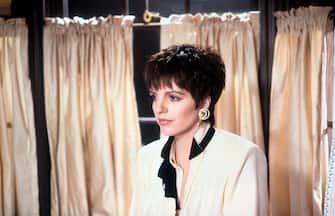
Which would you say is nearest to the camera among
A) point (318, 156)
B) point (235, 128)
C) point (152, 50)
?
point (318, 156)

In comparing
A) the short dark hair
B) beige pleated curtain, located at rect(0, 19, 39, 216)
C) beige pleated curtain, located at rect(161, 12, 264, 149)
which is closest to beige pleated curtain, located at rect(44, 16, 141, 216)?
beige pleated curtain, located at rect(0, 19, 39, 216)

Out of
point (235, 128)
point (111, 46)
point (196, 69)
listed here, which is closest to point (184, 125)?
point (196, 69)

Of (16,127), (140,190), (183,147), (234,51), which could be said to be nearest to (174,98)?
(183,147)

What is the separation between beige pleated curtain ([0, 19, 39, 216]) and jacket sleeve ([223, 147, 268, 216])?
1226 mm

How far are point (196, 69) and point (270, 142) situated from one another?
0.79m

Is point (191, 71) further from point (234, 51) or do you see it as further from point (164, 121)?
point (234, 51)

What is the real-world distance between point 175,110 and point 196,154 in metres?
0.15

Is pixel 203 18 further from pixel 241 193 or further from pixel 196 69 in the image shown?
pixel 241 193

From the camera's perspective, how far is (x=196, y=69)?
1.51 metres

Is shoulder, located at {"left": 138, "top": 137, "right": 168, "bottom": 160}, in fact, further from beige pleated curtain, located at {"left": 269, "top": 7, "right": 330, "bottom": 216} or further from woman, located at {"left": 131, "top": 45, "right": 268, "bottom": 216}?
beige pleated curtain, located at {"left": 269, "top": 7, "right": 330, "bottom": 216}

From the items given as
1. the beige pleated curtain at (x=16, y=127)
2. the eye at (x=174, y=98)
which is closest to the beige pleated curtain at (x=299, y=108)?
the eye at (x=174, y=98)

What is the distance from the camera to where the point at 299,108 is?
209cm

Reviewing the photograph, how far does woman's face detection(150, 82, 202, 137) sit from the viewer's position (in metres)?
1.54

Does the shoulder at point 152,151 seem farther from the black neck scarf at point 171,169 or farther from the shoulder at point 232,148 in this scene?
the shoulder at point 232,148
